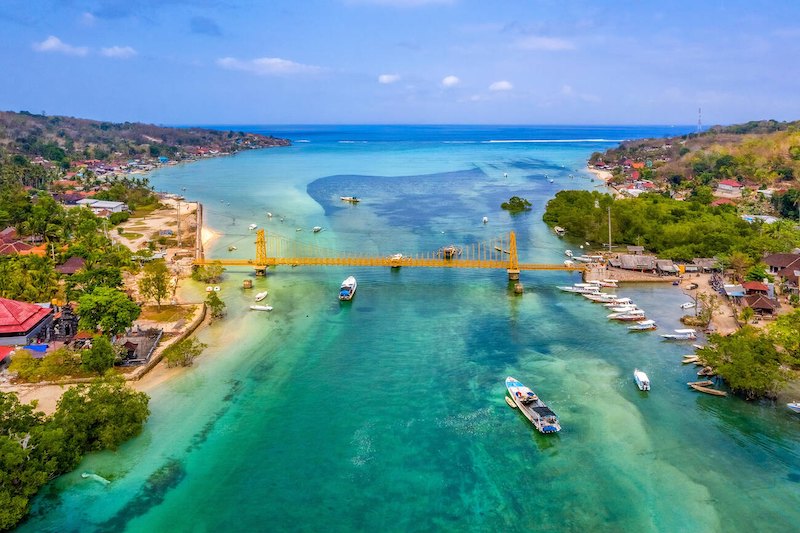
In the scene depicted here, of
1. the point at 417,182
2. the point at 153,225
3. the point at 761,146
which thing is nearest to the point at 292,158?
the point at 417,182

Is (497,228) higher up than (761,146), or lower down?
lower down

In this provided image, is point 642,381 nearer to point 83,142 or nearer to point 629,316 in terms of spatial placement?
point 629,316

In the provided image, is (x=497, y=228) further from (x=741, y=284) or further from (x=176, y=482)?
A: (x=176, y=482)

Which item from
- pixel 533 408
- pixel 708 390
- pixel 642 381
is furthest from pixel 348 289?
pixel 708 390

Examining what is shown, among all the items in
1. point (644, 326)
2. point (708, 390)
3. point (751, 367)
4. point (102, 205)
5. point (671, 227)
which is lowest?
point (708, 390)

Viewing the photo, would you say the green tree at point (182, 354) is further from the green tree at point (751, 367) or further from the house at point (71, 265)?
the green tree at point (751, 367)

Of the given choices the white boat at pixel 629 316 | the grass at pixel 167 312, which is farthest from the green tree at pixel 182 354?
the white boat at pixel 629 316

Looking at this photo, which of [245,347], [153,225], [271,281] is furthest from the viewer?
[153,225]
